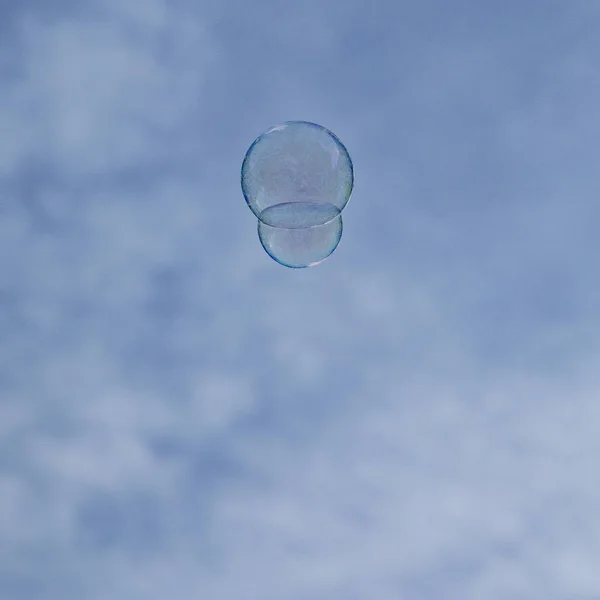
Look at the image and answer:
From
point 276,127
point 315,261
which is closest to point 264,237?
point 315,261

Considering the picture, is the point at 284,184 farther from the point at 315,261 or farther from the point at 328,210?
the point at 315,261

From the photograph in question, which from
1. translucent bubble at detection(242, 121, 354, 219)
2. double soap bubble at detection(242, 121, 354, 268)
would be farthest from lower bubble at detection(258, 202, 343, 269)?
translucent bubble at detection(242, 121, 354, 219)

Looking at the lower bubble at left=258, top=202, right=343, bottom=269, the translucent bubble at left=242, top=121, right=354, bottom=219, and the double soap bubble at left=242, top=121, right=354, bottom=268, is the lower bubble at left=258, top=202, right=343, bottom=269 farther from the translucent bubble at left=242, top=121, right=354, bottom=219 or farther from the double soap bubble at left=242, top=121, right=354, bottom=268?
the translucent bubble at left=242, top=121, right=354, bottom=219

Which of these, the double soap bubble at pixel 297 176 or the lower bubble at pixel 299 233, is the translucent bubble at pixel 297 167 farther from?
the lower bubble at pixel 299 233

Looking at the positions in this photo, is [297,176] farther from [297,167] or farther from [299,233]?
[299,233]

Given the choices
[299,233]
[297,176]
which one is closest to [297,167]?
[297,176]

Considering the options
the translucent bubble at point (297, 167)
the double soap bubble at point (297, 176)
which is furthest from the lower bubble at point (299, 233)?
the translucent bubble at point (297, 167)

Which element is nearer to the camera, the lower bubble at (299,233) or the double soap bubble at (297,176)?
the double soap bubble at (297,176)
